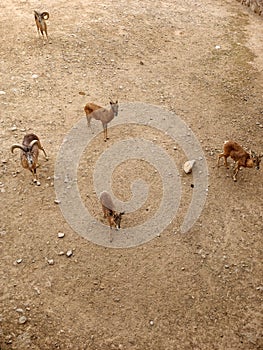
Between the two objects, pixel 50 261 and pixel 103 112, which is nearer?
pixel 50 261

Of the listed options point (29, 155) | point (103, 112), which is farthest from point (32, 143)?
point (103, 112)

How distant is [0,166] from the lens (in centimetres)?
864

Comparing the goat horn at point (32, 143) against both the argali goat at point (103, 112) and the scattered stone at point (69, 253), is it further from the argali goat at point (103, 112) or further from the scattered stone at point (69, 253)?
the scattered stone at point (69, 253)

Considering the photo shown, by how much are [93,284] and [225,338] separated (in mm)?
2292

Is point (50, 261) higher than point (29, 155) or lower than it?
lower

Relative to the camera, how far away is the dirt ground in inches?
248

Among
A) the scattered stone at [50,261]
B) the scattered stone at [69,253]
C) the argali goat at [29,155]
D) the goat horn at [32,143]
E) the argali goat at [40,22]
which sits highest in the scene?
the argali goat at [40,22]

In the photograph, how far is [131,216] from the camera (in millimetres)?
7852

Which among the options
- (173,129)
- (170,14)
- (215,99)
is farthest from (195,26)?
(173,129)

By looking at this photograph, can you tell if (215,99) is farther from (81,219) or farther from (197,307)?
(197,307)

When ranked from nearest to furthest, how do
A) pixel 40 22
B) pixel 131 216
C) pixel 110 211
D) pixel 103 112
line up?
pixel 110 211
pixel 131 216
pixel 103 112
pixel 40 22

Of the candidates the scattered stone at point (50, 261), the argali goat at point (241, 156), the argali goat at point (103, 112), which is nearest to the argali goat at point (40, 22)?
the argali goat at point (103, 112)

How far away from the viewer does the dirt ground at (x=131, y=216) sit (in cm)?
629

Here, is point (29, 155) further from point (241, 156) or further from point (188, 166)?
point (241, 156)
